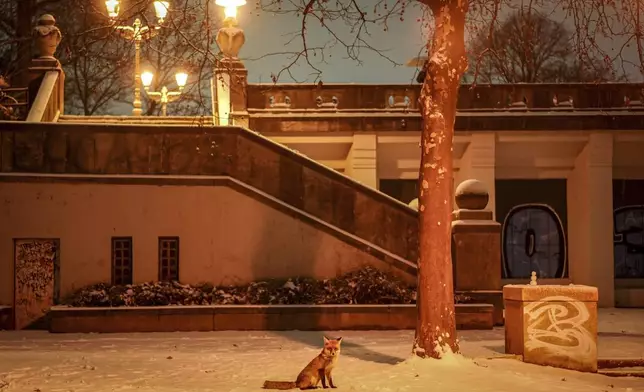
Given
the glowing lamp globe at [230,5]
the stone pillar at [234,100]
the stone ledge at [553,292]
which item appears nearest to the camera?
the stone ledge at [553,292]

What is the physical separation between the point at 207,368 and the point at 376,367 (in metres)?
2.30

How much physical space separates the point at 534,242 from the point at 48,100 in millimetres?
14699

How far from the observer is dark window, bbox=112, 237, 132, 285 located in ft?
62.6

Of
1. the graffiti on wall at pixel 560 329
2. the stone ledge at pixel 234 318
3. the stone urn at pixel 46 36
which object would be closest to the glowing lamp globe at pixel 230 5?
the stone urn at pixel 46 36

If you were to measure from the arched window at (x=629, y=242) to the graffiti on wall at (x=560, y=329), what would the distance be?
1535 centimetres

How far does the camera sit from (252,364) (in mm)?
13008

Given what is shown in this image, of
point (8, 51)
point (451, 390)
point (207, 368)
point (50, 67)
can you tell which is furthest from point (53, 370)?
point (8, 51)

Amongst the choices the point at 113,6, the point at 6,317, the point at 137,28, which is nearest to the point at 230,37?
the point at 137,28

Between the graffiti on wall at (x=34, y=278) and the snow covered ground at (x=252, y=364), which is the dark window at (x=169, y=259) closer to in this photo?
the graffiti on wall at (x=34, y=278)

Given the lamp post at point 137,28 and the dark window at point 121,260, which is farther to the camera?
the dark window at point 121,260

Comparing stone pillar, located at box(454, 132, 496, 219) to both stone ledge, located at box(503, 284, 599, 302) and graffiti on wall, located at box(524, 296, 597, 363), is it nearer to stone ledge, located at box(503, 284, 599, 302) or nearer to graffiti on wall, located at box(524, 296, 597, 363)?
stone ledge, located at box(503, 284, 599, 302)

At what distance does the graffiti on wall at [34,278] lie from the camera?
61.1ft

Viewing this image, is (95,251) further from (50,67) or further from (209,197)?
(50,67)

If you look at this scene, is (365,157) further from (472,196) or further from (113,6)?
(113,6)
